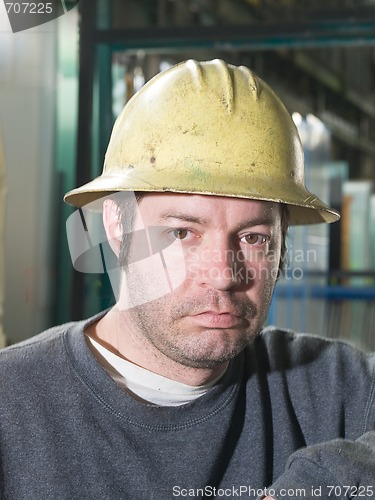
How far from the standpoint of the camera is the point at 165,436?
1.43m

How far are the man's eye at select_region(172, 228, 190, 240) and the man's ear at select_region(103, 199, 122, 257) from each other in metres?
0.20

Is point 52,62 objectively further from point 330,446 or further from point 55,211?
point 330,446

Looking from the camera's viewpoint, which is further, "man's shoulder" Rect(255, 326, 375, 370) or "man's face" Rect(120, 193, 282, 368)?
"man's shoulder" Rect(255, 326, 375, 370)

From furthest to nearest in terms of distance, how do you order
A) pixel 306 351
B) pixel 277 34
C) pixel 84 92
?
pixel 84 92, pixel 277 34, pixel 306 351

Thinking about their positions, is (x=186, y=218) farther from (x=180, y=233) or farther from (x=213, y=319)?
(x=213, y=319)

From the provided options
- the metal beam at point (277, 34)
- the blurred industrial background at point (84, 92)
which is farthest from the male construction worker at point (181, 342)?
the metal beam at point (277, 34)

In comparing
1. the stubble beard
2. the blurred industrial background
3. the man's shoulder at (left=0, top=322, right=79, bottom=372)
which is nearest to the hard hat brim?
the stubble beard

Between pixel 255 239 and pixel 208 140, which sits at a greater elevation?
pixel 208 140

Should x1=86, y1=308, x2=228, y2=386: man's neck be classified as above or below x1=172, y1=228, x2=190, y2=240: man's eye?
below

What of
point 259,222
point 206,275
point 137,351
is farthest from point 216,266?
point 137,351

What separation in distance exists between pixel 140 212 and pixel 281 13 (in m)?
2.76

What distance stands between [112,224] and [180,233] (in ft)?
0.77

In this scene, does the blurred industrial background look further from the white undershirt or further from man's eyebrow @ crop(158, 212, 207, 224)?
man's eyebrow @ crop(158, 212, 207, 224)

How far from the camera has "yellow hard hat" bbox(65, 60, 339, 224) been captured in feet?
4.54
